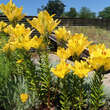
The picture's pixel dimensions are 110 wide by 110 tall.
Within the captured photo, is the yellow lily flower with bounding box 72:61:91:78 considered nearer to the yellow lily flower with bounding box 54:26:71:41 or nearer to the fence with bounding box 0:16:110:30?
the yellow lily flower with bounding box 54:26:71:41

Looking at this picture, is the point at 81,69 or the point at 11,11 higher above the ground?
the point at 11,11

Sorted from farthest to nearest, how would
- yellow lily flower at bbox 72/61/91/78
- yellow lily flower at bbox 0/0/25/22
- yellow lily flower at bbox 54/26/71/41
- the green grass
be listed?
the green grass
yellow lily flower at bbox 0/0/25/22
yellow lily flower at bbox 54/26/71/41
yellow lily flower at bbox 72/61/91/78

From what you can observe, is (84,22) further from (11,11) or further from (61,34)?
(61,34)

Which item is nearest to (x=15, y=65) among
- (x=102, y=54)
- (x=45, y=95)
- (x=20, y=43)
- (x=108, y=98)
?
(x=45, y=95)

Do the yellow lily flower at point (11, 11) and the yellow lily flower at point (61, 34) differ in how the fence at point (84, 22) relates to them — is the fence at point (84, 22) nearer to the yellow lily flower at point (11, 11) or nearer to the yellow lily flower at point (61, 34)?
the yellow lily flower at point (11, 11)

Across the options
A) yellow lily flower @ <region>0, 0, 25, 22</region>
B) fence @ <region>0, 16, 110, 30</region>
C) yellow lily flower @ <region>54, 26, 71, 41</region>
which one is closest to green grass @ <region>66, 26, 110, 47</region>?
fence @ <region>0, 16, 110, 30</region>

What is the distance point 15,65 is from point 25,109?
1.78 feet

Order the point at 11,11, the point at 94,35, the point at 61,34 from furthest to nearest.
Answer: the point at 94,35 → the point at 11,11 → the point at 61,34

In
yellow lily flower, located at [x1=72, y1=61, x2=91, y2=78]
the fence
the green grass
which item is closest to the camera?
yellow lily flower, located at [x1=72, y1=61, x2=91, y2=78]

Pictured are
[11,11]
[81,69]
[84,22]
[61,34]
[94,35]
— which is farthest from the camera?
[84,22]

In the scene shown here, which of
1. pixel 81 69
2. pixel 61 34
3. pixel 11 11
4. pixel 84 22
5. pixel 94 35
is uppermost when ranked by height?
pixel 84 22

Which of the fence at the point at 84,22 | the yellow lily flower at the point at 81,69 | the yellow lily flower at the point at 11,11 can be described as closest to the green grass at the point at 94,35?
the fence at the point at 84,22

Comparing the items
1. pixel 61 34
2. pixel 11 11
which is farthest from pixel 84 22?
pixel 61 34

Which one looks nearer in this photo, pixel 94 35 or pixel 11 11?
pixel 11 11
